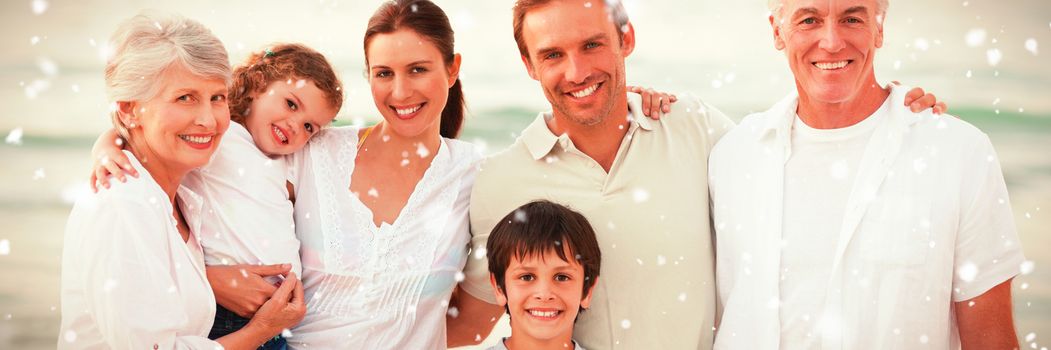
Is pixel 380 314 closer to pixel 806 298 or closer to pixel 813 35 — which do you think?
pixel 806 298

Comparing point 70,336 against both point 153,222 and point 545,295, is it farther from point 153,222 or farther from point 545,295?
point 545,295

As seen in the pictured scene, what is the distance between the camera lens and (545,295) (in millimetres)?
3854

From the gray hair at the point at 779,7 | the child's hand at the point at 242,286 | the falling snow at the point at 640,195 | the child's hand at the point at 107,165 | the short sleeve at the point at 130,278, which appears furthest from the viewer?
the falling snow at the point at 640,195

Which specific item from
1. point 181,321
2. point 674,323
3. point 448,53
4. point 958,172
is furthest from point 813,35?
point 181,321

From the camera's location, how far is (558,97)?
414 cm

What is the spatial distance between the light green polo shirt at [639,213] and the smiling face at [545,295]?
19cm

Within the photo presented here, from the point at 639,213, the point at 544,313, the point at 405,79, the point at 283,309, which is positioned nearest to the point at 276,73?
the point at 405,79

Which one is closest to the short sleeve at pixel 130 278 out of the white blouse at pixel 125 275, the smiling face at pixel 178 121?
the white blouse at pixel 125 275

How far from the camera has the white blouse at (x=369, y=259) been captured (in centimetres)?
397

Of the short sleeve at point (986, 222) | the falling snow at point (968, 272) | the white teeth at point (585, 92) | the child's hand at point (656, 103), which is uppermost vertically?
the white teeth at point (585, 92)

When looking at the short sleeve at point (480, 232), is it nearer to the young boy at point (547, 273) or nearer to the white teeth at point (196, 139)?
the young boy at point (547, 273)

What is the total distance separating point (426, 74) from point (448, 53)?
0.18 m

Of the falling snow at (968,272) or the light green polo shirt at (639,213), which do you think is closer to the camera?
the falling snow at (968,272)

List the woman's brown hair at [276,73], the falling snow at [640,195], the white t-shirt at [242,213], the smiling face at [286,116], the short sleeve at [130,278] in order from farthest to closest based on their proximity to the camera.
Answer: the woman's brown hair at [276,73] → the smiling face at [286,116] → the falling snow at [640,195] → the white t-shirt at [242,213] → the short sleeve at [130,278]
